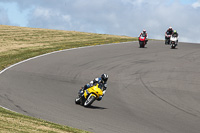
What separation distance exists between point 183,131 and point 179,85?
7.61 meters

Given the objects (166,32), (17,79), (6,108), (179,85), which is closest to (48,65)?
(17,79)

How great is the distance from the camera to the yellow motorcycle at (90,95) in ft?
44.3

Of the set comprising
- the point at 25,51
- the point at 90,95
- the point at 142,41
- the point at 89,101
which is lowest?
the point at 89,101

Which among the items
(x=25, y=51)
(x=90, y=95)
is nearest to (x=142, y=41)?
(x=25, y=51)

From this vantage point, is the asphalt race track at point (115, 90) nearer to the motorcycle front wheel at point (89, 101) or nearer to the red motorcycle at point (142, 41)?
the motorcycle front wheel at point (89, 101)

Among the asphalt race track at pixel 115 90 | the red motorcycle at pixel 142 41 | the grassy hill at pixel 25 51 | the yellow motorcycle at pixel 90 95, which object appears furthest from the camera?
the red motorcycle at pixel 142 41

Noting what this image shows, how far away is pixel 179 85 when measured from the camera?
1862 cm

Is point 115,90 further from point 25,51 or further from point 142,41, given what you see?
point 142,41

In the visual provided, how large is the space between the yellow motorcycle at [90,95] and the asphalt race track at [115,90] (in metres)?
0.27

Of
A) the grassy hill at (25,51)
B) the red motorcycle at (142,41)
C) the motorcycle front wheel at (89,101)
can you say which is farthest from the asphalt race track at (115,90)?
the red motorcycle at (142,41)

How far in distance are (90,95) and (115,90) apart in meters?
3.78

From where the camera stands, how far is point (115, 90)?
17.2 m

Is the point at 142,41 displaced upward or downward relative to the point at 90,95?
upward

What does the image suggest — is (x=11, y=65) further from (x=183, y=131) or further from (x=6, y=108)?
(x=183, y=131)
